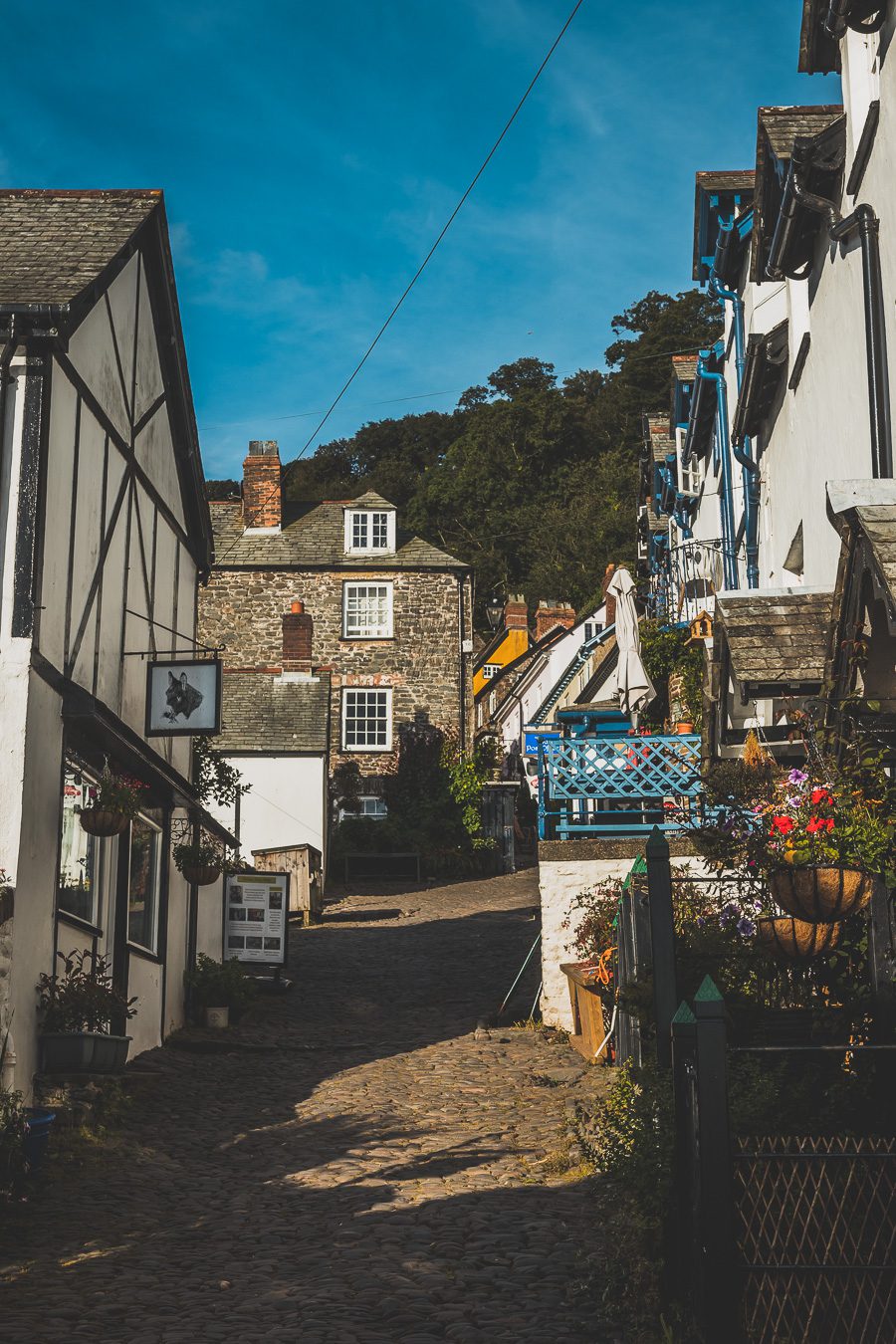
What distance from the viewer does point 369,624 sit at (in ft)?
113

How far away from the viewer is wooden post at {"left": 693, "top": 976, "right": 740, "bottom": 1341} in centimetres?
491

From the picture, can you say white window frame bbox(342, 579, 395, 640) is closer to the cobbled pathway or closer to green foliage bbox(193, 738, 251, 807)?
green foliage bbox(193, 738, 251, 807)

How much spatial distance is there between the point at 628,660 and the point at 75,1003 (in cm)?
992

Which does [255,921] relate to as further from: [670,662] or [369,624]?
[369,624]

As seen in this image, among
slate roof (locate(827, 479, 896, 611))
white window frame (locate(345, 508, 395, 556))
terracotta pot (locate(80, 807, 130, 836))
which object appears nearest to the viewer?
slate roof (locate(827, 479, 896, 611))

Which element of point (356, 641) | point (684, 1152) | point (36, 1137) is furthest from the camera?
point (356, 641)

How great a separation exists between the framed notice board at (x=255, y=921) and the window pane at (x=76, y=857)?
6.42 m

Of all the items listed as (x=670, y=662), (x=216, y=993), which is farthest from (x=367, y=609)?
(x=216, y=993)

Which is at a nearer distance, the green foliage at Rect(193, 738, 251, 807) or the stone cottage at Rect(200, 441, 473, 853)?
the green foliage at Rect(193, 738, 251, 807)

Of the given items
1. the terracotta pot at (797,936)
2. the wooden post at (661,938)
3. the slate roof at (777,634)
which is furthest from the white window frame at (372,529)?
the terracotta pot at (797,936)

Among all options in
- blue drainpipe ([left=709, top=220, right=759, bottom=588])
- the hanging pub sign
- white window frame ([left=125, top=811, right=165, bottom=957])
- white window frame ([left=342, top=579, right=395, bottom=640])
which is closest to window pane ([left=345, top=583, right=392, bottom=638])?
white window frame ([left=342, top=579, right=395, bottom=640])

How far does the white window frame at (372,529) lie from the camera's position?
34.7 metres

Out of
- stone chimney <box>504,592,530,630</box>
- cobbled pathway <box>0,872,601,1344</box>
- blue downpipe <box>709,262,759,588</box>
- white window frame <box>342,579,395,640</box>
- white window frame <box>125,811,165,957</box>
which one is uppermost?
stone chimney <box>504,592,530,630</box>

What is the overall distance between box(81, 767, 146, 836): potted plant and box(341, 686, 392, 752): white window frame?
22514mm
